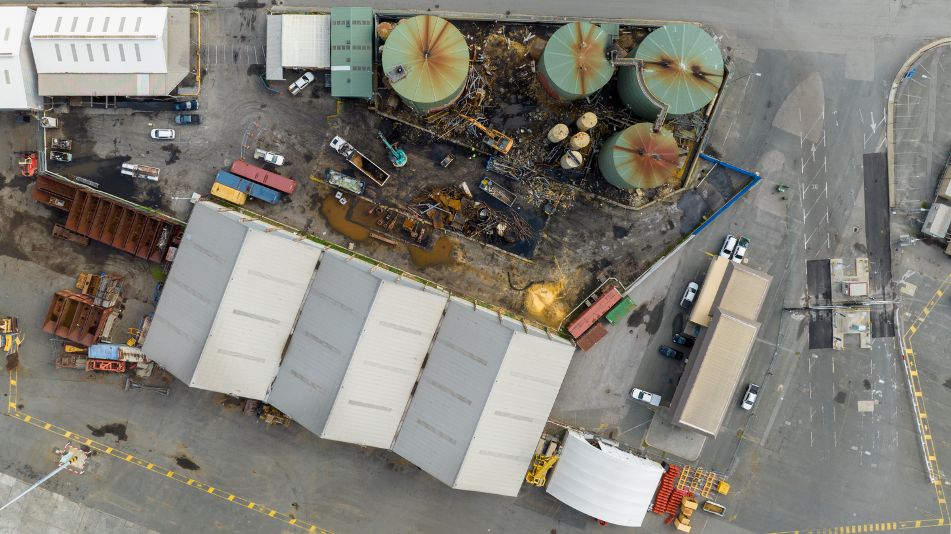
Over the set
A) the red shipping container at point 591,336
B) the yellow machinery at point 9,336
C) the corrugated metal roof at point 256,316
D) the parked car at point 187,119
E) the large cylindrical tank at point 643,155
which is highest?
the large cylindrical tank at point 643,155

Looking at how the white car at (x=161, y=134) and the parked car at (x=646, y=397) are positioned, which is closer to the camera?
the white car at (x=161, y=134)

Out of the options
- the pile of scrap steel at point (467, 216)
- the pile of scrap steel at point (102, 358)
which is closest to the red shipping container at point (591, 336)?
the pile of scrap steel at point (467, 216)

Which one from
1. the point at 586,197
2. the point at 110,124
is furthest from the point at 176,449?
the point at 586,197

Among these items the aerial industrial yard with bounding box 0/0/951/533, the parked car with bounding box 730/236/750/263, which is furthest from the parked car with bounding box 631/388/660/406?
the parked car with bounding box 730/236/750/263

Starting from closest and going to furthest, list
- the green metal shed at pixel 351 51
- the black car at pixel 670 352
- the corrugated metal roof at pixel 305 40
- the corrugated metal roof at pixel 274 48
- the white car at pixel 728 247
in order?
the green metal shed at pixel 351 51
the corrugated metal roof at pixel 305 40
the corrugated metal roof at pixel 274 48
the white car at pixel 728 247
the black car at pixel 670 352

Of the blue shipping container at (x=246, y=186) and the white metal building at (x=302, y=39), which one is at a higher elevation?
the white metal building at (x=302, y=39)

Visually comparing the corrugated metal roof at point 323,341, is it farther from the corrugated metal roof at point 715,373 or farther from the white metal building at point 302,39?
the corrugated metal roof at point 715,373

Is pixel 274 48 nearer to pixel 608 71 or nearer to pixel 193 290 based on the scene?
pixel 193 290

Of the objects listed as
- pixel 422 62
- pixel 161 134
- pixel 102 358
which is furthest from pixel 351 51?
pixel 102 358
